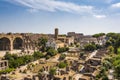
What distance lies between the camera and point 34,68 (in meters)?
31.2

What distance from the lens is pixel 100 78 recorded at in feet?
70.3

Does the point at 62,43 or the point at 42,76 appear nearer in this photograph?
the point at 42,76

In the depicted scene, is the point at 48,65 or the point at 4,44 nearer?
the point at 48,65

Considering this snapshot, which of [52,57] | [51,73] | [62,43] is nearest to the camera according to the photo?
[51,73]

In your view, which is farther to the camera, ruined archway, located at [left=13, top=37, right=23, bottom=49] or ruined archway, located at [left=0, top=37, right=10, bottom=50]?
ruined archway, located at [left=13, top=37, right=23, bottom=49]

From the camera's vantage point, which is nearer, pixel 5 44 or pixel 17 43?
pixel 5 44

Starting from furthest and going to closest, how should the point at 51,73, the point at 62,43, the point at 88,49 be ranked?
the point at 62,43, the point at 88,49, the point at 51,73

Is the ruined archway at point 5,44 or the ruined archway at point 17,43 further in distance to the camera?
the ruined archway at point 17,43

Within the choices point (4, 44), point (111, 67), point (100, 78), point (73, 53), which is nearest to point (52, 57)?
point (73, 53)

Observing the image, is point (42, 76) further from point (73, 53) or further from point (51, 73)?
point (73, 53)

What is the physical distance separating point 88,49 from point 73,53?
3728 mm

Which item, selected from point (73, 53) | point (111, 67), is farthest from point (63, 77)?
point (73, 53)

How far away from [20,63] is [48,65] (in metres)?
5.14

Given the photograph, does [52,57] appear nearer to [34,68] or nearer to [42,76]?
[34,68]
